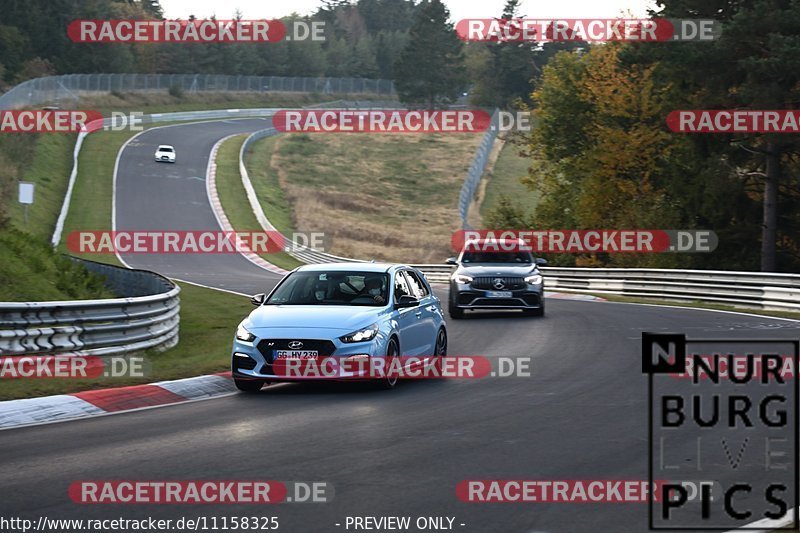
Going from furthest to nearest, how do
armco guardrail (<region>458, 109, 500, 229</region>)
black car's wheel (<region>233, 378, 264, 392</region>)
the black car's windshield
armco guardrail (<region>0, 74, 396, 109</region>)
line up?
armco guardrail (<region>0, 74, 396, 109</region>) < armco guardrail (<region>458, 109, 500, 229</region>) < the black car's windshield < black car's wheel (<region>233, 378, 264, 392</region>)

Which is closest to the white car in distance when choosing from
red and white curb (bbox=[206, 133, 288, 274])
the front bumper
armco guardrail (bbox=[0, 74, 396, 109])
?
red and white curb (bbox=[206, 133, 288, 274])

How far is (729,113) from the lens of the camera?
125 ft

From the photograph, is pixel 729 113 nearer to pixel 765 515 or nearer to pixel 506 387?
pixel 506 387

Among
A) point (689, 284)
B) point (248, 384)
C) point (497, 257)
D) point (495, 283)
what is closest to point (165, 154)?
point (689, 284)

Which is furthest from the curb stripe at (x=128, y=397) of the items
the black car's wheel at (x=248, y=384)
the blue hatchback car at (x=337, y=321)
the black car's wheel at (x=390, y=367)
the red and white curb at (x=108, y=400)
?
the black car's wheel at (x=390, y=367)

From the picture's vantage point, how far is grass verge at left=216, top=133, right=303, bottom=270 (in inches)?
2227

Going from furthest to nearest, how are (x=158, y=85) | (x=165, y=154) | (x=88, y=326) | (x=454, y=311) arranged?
(x=158, y=85), (x=165, y=154), (x=454, y=311), (x=88, y=326)

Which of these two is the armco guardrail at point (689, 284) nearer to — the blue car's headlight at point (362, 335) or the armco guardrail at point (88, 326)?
the armco guardrail at point (88, 326)

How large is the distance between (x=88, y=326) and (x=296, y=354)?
11.8 feet

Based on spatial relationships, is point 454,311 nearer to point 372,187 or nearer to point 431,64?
point 372,187

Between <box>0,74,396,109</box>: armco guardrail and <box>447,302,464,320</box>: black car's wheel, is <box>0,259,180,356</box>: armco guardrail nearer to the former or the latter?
<box>447,302,464,320</box>: black car's wheel

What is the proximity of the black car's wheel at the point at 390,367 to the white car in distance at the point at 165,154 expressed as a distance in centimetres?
6619

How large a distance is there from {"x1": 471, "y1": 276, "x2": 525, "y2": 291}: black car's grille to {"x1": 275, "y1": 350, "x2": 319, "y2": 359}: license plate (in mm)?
12241

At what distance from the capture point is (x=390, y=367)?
1399 cm
